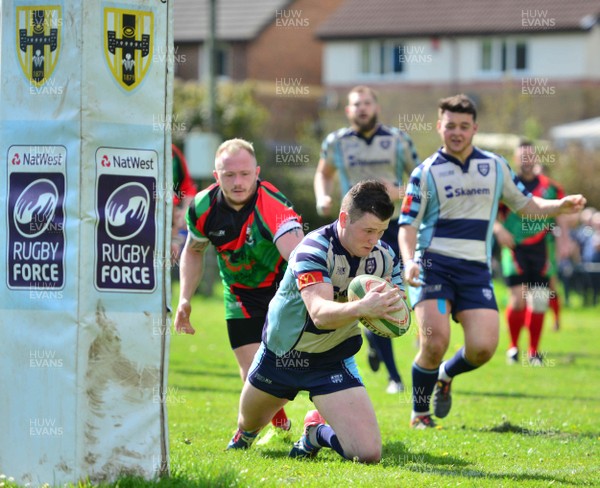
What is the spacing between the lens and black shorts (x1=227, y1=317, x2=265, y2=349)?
7855 mm

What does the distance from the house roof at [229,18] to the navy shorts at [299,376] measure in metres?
43.0

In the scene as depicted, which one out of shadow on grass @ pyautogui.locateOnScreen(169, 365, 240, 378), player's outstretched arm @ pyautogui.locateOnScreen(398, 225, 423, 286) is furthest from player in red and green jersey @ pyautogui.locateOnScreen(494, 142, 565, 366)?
player's outstretched arm @ pyautogui.locateOnScreen(398, 225, 423, 286)

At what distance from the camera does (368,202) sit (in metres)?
6.18

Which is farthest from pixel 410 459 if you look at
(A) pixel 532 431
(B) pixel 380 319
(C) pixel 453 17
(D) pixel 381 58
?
(D) pixel 381 58

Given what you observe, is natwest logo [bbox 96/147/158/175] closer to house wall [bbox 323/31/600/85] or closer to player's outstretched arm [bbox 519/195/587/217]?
player's outstretched arm [bbox 519/195/587/217]

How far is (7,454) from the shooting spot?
584 cm

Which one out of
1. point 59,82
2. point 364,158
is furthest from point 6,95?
point 364,158

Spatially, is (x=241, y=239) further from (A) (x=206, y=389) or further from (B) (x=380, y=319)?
(A) (x=206, y=389)

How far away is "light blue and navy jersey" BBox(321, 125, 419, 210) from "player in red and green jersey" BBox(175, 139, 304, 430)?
9.91ft

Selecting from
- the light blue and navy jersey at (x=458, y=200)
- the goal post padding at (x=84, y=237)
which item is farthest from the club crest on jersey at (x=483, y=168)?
the goal post padding at (x=84, y=237)

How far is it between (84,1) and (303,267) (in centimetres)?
201

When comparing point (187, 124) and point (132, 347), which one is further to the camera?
point (187, 124)

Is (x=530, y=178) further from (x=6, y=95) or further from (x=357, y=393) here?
(x=6, y=95)

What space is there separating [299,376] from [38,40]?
2.71 metres
